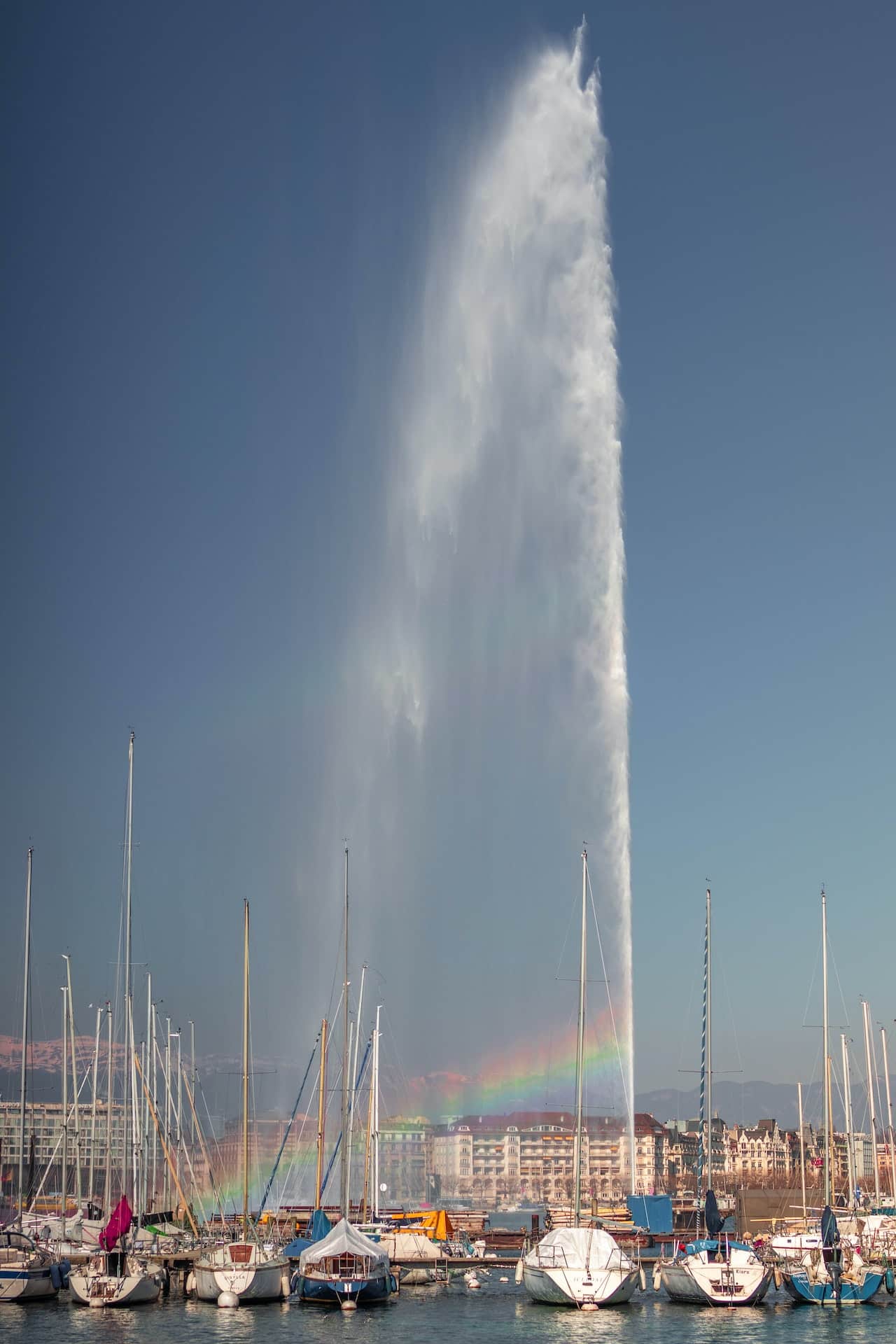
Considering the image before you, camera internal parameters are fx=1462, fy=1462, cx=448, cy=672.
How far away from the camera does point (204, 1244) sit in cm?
4638

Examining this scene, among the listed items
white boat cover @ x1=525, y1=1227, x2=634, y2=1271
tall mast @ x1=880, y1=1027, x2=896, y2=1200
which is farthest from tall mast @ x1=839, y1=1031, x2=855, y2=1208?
white boat cover @ x1=525, y1=1227, x2=634, y2=1271

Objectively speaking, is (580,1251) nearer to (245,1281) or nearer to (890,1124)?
(245,1281)

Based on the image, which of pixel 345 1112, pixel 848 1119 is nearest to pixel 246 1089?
pixel 345 1112

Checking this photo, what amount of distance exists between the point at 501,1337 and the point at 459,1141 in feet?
528

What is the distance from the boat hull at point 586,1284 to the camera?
39875 millimetres

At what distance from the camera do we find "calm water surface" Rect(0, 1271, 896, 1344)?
34938 mm

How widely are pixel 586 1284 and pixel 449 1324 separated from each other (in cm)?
410

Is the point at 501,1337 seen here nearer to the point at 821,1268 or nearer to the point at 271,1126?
the point at 821,1268

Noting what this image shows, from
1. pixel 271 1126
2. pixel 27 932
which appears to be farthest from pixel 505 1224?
pixel 27 932

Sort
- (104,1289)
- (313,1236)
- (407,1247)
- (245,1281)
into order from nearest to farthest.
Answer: (104,1289)
(245,1281)
(313,1236)
(407,1247)

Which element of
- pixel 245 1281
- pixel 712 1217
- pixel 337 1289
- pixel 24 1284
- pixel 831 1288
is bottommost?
pixel 831 1288

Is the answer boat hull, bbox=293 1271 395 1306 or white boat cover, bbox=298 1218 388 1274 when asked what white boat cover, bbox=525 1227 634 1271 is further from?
white boat cover, bbox=298 1218 388 1274

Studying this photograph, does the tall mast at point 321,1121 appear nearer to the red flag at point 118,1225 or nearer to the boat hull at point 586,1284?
the red flag at point 118,1225

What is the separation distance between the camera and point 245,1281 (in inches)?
1583
